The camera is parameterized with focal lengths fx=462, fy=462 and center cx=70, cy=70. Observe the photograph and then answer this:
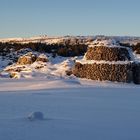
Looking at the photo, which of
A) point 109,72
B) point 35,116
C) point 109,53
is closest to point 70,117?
point 35,116

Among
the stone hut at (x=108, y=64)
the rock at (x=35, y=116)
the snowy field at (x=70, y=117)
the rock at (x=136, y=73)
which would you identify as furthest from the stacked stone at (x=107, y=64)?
the rock at (x=35, y=116)

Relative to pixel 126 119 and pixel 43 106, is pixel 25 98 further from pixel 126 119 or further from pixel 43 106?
pixel 126 119

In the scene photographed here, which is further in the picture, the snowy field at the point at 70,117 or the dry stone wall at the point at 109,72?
the dry stone wall at the point at 109,72

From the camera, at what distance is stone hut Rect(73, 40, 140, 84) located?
1338 cm

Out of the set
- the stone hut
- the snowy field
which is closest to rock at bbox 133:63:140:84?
the stone hut

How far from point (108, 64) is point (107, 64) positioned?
1.2 inches

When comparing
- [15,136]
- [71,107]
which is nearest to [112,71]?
[71,107]

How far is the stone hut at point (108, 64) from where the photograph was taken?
13.4m

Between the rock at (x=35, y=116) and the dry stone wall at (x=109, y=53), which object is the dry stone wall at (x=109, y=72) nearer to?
the dry stone wall at (x=109, y=53)

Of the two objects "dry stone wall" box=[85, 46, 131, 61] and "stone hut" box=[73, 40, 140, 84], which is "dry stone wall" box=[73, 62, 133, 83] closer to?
"stone hut" box=[73, 40, 140, 84]

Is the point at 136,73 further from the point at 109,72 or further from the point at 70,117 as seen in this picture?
the point at 70,117

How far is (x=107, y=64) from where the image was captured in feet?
44.4

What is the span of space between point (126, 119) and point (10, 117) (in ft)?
4.45

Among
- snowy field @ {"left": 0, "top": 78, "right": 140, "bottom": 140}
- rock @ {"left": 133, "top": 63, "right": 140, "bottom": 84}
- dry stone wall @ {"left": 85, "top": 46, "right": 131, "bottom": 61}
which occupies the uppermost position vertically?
snowy field @ {"left": 0, "top": 78, "right": 140, "bottom": 140}
